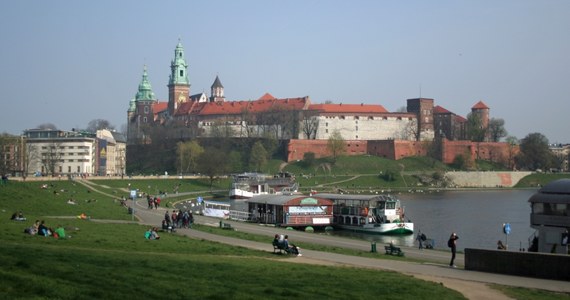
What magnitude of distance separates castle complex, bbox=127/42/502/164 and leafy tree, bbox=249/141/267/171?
298 inches

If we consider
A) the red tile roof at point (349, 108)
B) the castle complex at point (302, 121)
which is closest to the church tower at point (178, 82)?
the castle complex at point (302, 121)

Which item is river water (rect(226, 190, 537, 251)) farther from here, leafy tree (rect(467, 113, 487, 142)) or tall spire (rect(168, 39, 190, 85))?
tall spire (rect(168, 39, 190, 85))

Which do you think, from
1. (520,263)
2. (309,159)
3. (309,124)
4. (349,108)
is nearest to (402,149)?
(309,159)

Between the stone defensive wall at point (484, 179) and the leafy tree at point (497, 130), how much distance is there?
24.4 meters

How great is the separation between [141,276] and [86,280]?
1.44 meters

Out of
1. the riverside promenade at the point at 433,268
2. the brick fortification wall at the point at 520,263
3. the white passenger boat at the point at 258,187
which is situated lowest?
the riverside promenade at the point at 433,268

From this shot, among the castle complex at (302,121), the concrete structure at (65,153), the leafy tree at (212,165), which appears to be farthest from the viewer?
the castle complex at (302,121)

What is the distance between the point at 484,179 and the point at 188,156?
45614 mm

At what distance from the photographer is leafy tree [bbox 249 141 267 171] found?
359ft

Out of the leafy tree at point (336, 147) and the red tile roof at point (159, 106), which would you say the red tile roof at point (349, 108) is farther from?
the red tile roof at point (159, 106)

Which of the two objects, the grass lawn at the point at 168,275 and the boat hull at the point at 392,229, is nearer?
the grass lawn at the point at 168,275

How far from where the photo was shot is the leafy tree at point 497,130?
140750mm

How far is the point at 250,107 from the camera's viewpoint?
140m

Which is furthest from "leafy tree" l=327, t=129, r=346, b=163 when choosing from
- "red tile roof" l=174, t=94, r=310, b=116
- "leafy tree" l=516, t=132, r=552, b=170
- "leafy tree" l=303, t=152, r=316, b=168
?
"leafy tree" l=516, t=132, r=552, b=170
